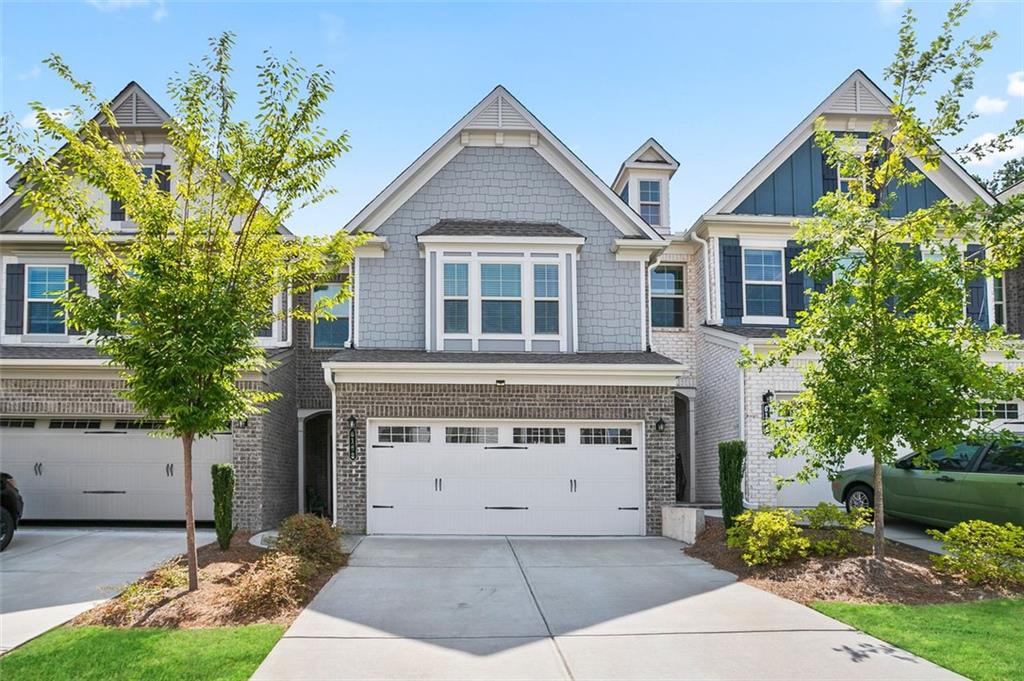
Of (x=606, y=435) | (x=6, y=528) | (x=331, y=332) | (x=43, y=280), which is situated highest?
(x=43, y=280)

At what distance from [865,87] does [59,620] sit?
18.3 m

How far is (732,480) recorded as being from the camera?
Answer: 1334 cm

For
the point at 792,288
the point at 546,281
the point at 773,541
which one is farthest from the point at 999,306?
the point at 773,541

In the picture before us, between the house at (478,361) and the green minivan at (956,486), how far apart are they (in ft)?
9.61

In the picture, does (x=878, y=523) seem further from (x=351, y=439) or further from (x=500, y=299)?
(x=351, y=439)

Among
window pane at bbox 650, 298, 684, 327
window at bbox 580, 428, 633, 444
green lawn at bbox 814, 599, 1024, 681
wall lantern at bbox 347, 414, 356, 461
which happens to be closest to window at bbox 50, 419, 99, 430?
wall lantern at bbox 347, 414, 356, 461

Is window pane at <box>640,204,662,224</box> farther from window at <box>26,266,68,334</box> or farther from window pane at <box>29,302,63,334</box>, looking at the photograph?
window pane at <box>29,302,63,334</box>

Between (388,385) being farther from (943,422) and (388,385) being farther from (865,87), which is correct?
(865,87)

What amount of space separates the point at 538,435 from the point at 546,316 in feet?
8.25

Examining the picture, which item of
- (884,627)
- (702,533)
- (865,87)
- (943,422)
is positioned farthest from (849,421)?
(865,87)

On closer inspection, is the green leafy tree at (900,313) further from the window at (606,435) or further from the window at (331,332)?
the window at (331,332)

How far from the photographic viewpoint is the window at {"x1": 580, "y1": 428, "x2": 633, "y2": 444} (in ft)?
52.6

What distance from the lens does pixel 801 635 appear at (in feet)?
27.0

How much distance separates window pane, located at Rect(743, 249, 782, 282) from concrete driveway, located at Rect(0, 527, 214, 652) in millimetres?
12509
